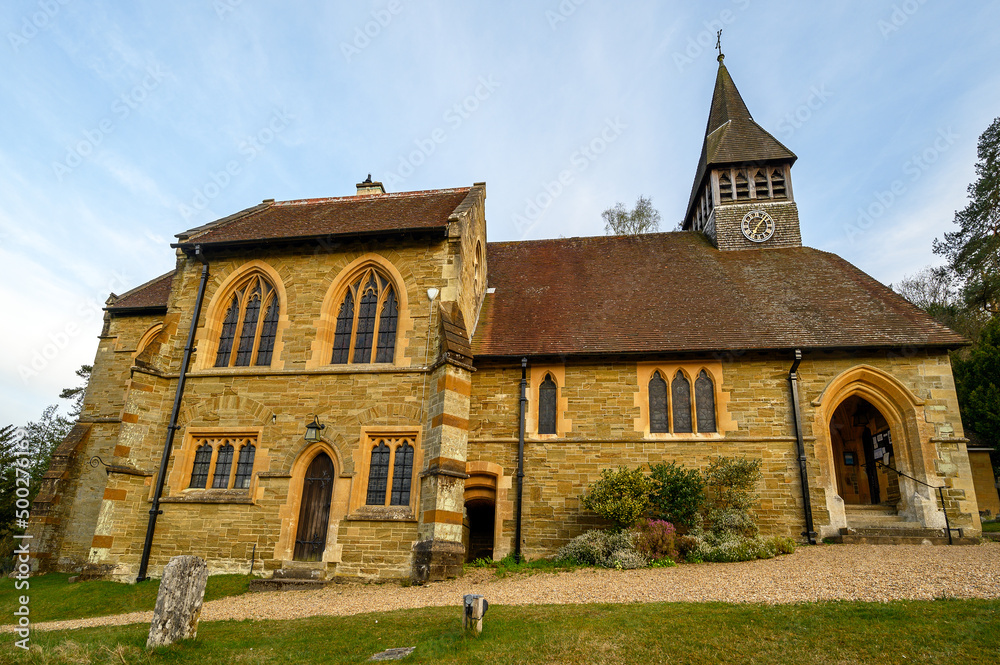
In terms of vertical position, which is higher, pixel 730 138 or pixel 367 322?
pixel 730 138

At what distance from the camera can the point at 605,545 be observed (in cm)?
1259

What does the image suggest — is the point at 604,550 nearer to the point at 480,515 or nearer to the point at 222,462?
the point at 480,515

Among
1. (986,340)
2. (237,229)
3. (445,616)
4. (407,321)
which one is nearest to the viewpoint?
(445,616)

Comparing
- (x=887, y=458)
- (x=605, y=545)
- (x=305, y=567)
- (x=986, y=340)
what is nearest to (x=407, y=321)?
(x=305, y=567)

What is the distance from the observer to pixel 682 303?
661 inches

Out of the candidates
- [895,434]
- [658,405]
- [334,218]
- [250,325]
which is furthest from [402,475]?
[895,434]

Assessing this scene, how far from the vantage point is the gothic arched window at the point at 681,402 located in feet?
48.0

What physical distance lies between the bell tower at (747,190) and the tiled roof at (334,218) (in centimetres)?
884

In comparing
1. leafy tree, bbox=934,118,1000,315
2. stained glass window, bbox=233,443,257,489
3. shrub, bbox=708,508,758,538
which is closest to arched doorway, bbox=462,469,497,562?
shrub, bbox=708,508,758,538

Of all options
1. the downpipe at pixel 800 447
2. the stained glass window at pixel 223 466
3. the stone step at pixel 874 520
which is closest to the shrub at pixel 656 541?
the downpipe at pixel 800 447

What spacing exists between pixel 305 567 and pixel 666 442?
28.0 ft

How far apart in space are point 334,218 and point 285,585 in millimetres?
9591

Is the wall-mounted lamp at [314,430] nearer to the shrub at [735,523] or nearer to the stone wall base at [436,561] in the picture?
the stone wall base at [436,561]

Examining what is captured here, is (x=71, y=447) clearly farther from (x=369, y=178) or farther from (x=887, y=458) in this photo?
(x=887, y=458)
